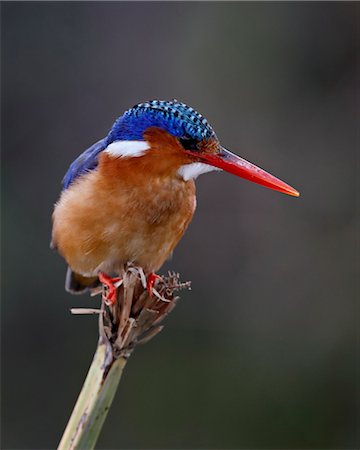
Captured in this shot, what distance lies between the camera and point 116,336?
1830 mm

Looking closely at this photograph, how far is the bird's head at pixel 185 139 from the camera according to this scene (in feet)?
6.54

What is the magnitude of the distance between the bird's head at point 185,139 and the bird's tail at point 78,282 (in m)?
0.68

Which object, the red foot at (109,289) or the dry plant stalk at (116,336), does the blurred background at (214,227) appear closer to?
the red foot at (109,289)

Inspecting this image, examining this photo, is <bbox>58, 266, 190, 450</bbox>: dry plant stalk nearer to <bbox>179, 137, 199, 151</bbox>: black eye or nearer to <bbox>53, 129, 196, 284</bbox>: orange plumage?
<bbox>53, 129, 196, 284</bbox>: orange plumage

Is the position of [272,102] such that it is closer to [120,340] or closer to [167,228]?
[167,228]

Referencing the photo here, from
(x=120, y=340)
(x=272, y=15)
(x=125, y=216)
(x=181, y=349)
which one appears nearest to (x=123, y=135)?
(x=125, y=216)

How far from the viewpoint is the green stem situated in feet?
5.29

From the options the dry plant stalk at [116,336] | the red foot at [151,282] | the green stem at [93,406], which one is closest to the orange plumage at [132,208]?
the red foot at [151,282]

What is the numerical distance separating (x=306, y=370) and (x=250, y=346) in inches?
14.6

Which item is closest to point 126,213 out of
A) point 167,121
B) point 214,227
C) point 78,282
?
point 167,121

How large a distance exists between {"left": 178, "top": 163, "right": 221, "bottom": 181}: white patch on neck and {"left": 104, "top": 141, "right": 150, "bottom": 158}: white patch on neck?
0.41ft

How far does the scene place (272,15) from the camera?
4707mm

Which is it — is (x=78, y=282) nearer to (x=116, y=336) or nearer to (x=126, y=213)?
(x=126, y=213)

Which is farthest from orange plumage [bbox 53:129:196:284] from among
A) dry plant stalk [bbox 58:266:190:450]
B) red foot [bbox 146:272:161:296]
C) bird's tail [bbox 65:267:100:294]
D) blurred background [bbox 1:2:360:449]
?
blurred background [bbox 1:2:360:449]
